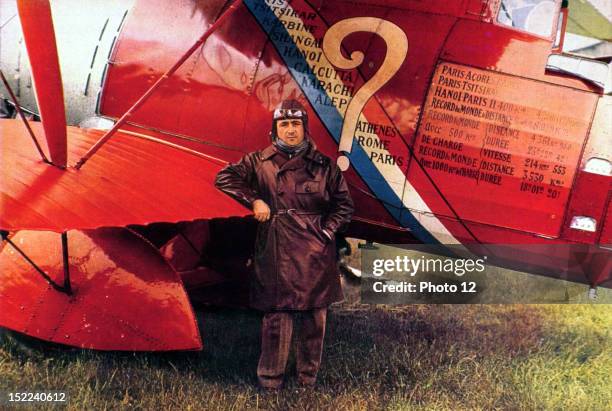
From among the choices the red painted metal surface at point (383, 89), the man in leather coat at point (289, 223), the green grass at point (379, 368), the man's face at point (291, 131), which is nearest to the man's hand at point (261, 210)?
the man in leather coat at point (289, 223)

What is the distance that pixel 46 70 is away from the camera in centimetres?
307

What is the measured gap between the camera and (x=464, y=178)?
3.42 meters

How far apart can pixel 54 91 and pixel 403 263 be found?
6.17 ft

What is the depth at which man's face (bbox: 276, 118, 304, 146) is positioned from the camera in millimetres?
3238

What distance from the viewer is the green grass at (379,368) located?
3.28 metres

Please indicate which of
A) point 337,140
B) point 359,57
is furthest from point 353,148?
point 359,57

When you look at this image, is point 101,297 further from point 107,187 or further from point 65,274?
point 107,187

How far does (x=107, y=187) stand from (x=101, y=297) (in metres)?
0.58

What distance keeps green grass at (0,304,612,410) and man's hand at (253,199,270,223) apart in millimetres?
804

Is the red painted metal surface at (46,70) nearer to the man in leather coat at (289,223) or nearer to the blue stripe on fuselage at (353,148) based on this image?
the man in leather coat at (289,223)

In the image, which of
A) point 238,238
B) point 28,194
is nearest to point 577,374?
point 238,238

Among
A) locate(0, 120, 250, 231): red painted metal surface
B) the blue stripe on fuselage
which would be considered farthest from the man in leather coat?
the blue stripe on fuselage

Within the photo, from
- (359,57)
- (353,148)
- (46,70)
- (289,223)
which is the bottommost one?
(289,223)

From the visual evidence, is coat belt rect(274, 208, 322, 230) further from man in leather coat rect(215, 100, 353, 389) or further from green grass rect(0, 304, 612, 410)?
green grass rect(0, 304, 612, 410)
